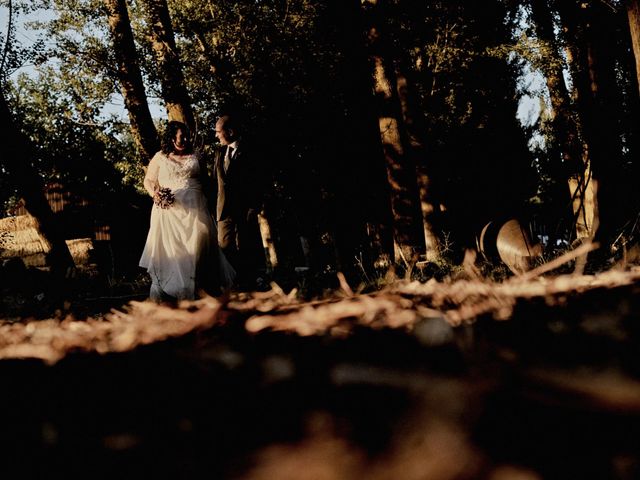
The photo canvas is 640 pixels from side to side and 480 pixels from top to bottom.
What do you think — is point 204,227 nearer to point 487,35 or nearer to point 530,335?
point 530,335

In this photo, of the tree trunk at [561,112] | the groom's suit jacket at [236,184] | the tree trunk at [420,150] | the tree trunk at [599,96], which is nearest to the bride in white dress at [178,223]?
the groom's suit jacket at [236,184]

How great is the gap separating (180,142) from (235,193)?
1227 millimetres

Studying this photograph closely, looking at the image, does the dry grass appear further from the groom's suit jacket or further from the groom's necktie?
the groom's necktie

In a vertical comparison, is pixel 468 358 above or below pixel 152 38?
below

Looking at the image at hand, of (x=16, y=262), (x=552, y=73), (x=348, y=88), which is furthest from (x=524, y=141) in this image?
(x=16, y=262)

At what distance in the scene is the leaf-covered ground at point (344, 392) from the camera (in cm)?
50

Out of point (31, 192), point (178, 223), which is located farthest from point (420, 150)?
point (31, 192)

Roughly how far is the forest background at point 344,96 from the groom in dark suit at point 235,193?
2325 mm

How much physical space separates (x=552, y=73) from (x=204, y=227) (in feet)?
43.5

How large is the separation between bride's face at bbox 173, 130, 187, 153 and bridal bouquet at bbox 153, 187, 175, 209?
28.4 inches

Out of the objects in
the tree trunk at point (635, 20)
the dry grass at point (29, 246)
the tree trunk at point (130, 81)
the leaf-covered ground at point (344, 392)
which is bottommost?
the leaf-covered ground at point (344, 392)

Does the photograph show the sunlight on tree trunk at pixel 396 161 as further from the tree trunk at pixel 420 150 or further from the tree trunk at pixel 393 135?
the tree trunk at pixel 420 150

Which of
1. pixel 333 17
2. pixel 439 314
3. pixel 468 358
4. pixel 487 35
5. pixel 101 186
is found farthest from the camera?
pixel 101 186

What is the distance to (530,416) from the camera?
1.73ft
